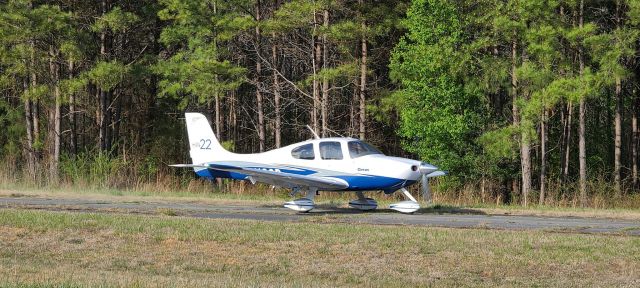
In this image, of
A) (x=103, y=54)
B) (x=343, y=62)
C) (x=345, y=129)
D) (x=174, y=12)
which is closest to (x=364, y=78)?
(x=343, y=62)

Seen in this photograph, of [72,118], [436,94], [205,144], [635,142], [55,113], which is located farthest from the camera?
[72,118]

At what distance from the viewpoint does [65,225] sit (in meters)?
17.9

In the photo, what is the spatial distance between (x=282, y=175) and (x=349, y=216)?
2344 millimetres

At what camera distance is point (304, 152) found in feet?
77.5

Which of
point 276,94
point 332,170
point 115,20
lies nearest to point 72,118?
point 115,20

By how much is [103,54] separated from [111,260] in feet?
78.6

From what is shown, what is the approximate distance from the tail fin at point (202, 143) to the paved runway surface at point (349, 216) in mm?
1371

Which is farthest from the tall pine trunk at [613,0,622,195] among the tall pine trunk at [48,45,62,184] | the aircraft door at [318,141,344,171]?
the tall pine trunk at [48,45,62,184]

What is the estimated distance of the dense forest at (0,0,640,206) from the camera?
29656 mm

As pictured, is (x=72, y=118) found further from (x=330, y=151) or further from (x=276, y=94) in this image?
(x=330, y=151)

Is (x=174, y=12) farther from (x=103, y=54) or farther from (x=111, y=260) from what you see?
(x=111, y=260)

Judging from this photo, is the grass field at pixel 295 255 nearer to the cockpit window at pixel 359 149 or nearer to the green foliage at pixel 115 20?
the cockpit window at pixel 359 149

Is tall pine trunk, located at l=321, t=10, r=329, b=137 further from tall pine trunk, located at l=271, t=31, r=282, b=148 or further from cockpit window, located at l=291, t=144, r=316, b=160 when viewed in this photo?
cockpit window, located at l=291, t=144, r=316, b=160

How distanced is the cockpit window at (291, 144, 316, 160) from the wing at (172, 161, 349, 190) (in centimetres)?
34
